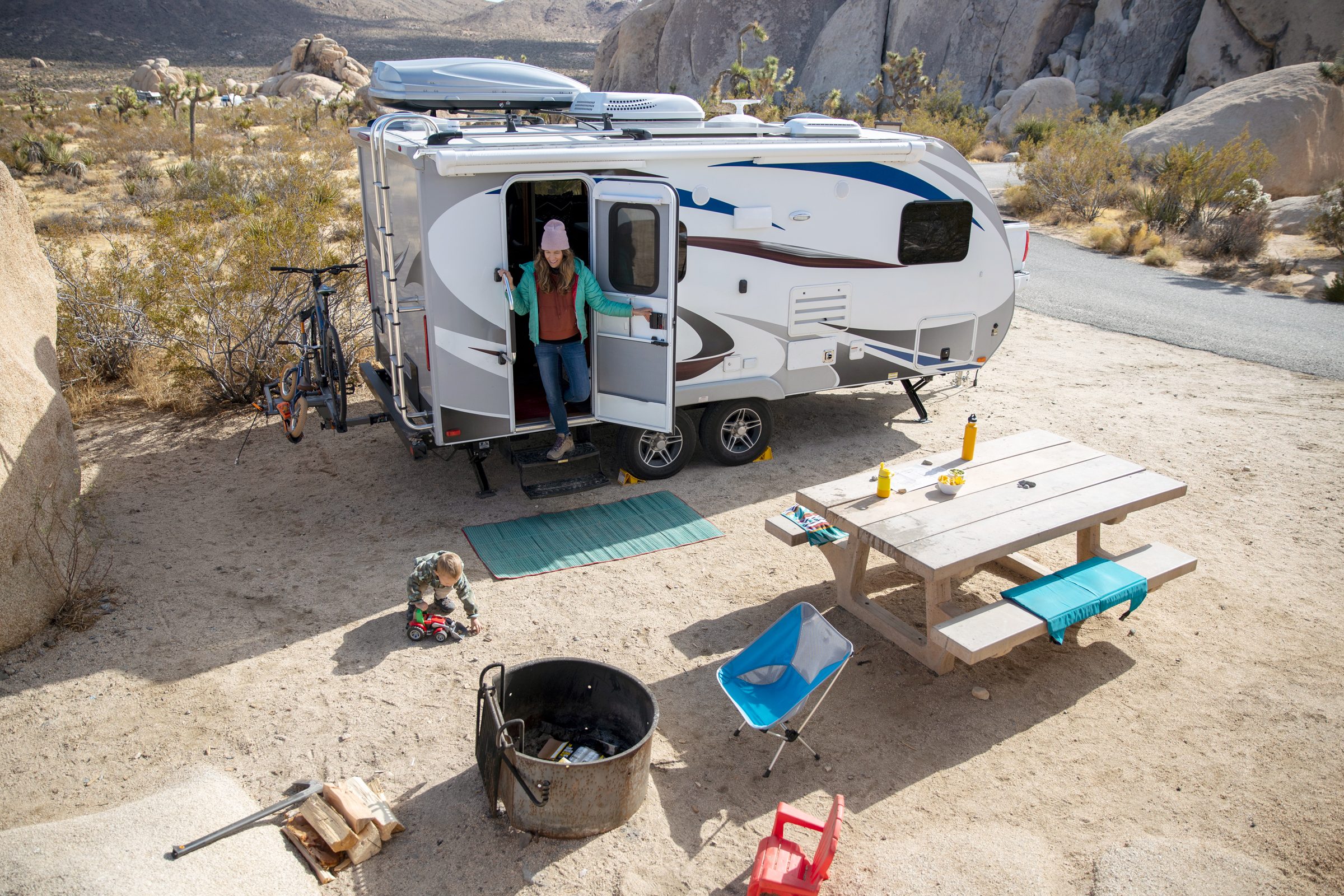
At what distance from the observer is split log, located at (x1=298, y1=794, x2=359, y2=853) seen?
374cm

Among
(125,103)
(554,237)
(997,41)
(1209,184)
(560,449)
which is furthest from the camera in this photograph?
(997,41)

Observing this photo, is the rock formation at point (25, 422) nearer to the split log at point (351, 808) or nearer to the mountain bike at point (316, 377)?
the mountain bike at point (316, 377)

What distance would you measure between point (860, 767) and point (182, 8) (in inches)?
3074

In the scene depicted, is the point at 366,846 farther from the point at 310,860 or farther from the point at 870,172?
the point at 870,172

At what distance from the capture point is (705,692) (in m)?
5.01

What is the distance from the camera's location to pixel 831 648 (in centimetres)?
434

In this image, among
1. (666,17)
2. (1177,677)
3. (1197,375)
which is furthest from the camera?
(666,17)

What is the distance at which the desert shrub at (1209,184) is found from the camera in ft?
51.6

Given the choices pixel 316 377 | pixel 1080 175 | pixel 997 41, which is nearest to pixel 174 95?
pixel 1080 175

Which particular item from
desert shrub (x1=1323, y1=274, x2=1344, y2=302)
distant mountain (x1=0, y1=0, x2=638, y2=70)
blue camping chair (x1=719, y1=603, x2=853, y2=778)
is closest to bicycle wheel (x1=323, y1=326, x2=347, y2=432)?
blue camping chair (x1=719, y1=603, x2=853, y2=778)

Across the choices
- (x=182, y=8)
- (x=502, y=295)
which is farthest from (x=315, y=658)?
(x=182, y=8)

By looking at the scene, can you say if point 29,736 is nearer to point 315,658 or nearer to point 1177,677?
point 315,658

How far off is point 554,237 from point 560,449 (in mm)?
1568

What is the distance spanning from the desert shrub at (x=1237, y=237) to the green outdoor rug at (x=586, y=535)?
12.3m
